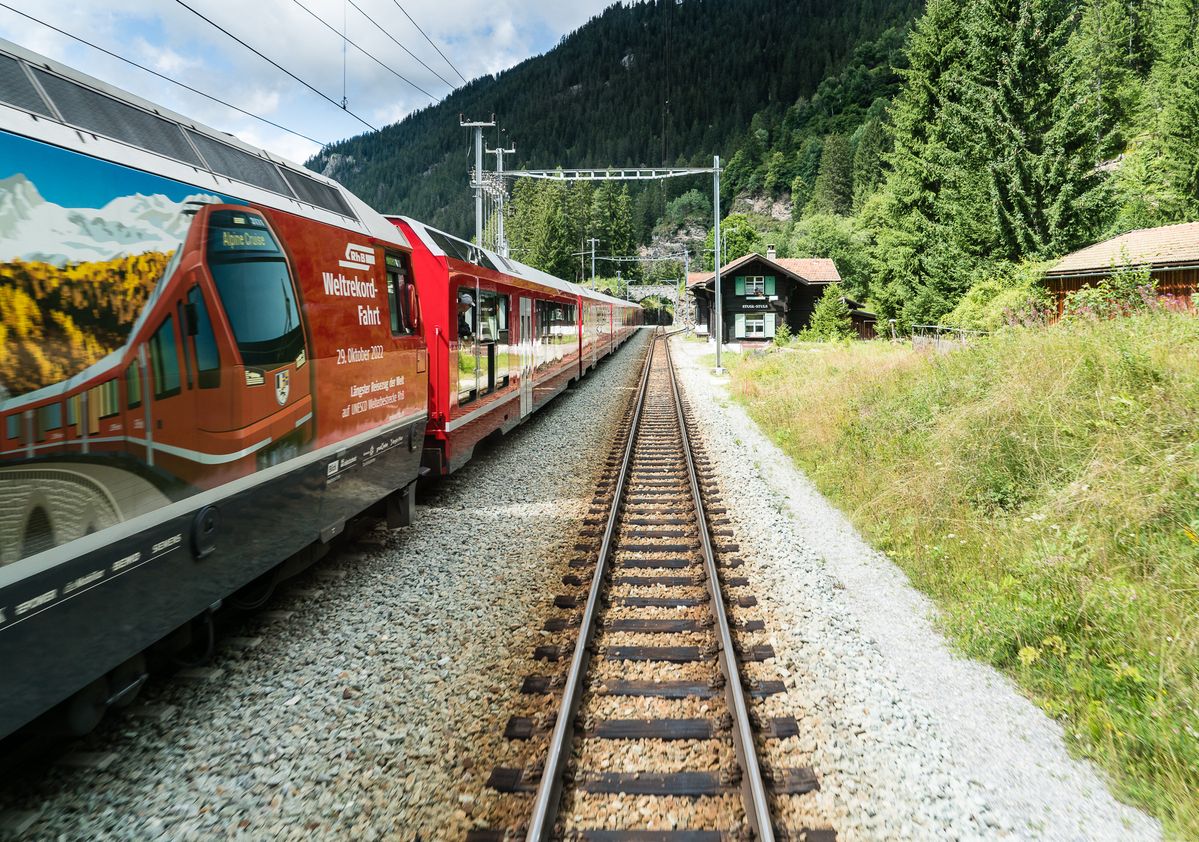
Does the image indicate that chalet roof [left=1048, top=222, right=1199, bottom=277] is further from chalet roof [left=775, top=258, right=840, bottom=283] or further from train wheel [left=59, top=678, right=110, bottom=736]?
chalet roof [left=775, top=258, right=840, bottom=283]

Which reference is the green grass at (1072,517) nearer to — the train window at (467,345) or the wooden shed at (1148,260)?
the train window at (467,345)

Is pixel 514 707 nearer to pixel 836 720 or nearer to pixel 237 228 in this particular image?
pixel 836 720

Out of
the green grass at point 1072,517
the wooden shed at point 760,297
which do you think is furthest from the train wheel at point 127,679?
the wooden shed at point 760,297

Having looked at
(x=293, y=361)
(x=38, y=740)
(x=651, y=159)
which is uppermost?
(x=651, y=159)

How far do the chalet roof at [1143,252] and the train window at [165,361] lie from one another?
74.2 ft

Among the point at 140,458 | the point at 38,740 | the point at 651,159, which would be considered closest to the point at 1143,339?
the point at 140,458

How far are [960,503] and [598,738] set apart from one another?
520 centimetres

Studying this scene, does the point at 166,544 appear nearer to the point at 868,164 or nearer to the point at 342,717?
the point at 342,717

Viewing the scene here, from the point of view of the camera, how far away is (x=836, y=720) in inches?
168

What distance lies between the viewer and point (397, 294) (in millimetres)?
7617

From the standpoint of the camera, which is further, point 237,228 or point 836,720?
point 237,228

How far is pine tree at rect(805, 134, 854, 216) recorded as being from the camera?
10581cm

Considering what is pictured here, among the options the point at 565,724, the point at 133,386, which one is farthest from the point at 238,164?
the point at 565,724

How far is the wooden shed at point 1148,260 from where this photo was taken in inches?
792
